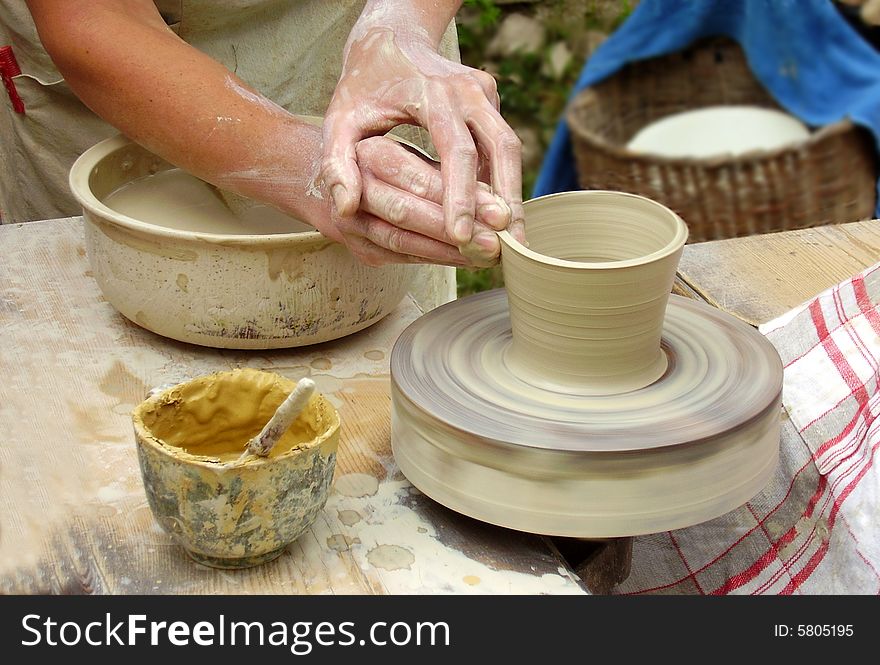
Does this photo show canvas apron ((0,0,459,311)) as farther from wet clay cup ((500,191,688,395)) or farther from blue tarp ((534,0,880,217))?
blue tarp ((534,0,880,217))

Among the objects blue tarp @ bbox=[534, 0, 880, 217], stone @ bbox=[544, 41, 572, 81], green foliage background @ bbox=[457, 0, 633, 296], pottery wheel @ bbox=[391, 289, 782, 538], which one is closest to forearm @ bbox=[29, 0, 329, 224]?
pottery wheel @ bbox=[391, 289, 782, 538]

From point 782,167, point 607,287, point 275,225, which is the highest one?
point 607,287

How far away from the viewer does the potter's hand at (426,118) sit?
1.42 meters

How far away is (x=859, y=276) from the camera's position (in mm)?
1783

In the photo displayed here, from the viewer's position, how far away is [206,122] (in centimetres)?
162

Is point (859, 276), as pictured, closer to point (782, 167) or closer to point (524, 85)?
point (782, 167)

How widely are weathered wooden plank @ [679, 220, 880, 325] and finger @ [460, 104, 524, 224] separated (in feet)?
2.28

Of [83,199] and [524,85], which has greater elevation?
[83,199]

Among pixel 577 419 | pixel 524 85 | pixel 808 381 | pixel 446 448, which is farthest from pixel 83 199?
pixel 524 85

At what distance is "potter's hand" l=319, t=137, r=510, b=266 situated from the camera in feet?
4.61

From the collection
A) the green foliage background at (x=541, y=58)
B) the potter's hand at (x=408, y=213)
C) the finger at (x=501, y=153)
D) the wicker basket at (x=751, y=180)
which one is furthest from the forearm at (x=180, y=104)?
the green foliage background at (x=541, y=58)

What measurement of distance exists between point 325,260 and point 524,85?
3.36m

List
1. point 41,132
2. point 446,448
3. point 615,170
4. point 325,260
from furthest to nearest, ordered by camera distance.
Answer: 1. point 615,170
2. point 41,132
3. point 325,260
4. point 446,448

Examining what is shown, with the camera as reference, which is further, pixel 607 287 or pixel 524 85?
pixel 524 85
